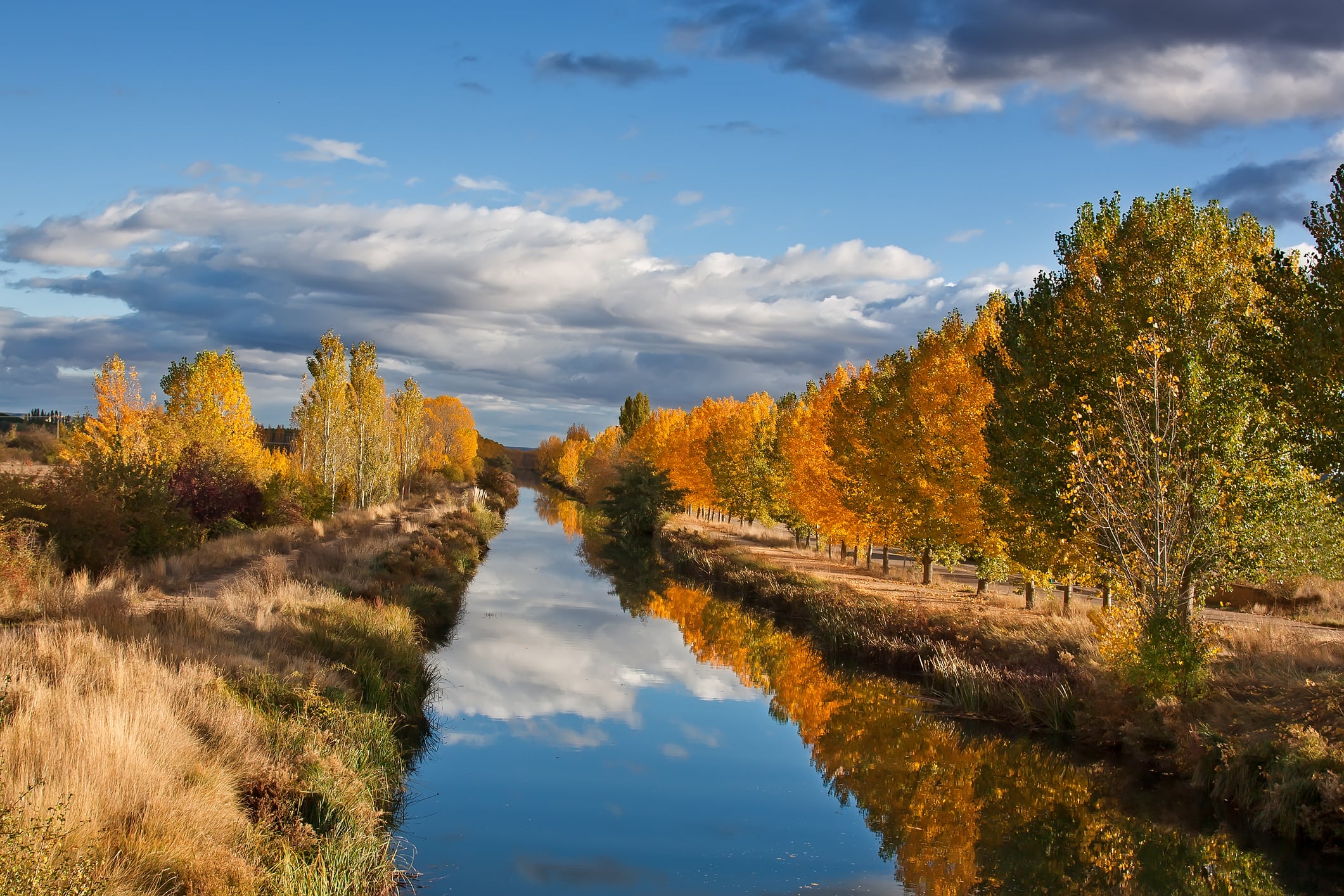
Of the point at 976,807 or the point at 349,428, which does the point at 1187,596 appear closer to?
the point at 976,807

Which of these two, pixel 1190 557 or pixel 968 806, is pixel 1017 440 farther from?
pixel 968 806

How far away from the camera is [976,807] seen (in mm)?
13711

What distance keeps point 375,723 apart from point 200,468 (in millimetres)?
26323

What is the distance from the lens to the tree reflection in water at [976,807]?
37.0 feet

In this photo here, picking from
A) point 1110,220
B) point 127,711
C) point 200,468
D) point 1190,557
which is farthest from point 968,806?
point 200,468

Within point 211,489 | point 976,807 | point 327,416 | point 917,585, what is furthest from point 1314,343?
point 327,416

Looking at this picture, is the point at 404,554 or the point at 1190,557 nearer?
the point at 1190,557

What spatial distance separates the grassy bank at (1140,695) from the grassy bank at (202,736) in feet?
36.8

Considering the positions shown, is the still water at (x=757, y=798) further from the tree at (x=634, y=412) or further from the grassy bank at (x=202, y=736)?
the tree at (x=634, y=412)

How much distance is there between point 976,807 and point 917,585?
19194 millimetres

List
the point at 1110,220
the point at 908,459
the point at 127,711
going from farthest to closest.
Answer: the point at 908,459 < the point at 1110,220 < the point at 127,711

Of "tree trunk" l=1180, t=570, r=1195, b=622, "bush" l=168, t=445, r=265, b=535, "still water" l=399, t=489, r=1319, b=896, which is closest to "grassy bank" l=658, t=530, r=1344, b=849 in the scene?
"still water" l=399, t=489, r=1319, b=896

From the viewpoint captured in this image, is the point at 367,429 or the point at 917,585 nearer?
the point at 917,585

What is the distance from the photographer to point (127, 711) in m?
9.41
